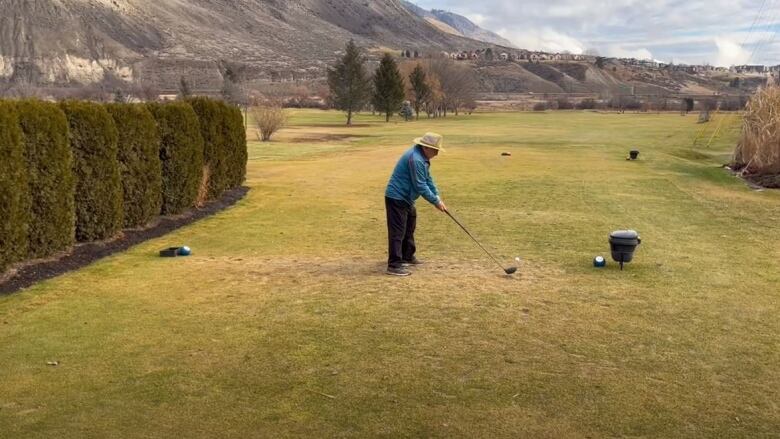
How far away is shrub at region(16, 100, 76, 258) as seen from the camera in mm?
9633

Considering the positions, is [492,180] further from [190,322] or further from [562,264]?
[190,322]

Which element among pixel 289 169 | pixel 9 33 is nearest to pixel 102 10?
pixel 9 33

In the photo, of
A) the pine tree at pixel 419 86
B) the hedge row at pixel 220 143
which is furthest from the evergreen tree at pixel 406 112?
the hedge row at pixel 220 143

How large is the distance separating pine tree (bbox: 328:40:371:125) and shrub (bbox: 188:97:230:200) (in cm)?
5225

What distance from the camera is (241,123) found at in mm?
18562

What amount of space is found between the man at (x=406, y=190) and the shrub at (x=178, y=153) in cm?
607

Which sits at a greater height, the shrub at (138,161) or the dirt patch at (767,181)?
the shrub at (138,161)

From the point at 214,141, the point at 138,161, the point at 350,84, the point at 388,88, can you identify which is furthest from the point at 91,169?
the point at 388,88

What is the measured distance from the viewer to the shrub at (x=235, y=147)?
58.0 ft

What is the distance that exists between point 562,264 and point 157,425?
22.0 ft

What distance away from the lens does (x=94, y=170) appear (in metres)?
11.2

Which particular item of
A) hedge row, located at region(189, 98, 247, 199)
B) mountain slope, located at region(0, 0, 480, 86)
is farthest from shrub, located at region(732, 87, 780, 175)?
mountain slope, located at region(0, 0, 480, 86)

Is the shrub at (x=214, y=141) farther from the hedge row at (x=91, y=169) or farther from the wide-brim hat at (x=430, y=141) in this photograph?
the wide-brim hat at (x=430, y=141)

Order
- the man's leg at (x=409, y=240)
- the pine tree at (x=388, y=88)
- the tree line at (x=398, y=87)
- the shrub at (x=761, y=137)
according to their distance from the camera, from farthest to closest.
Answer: the pine tree at (x=388, y=88) < the tree line at (x=398, y=87) < the shrub at (x=761, y=137) < the man's leg at (x=409, y=240)
